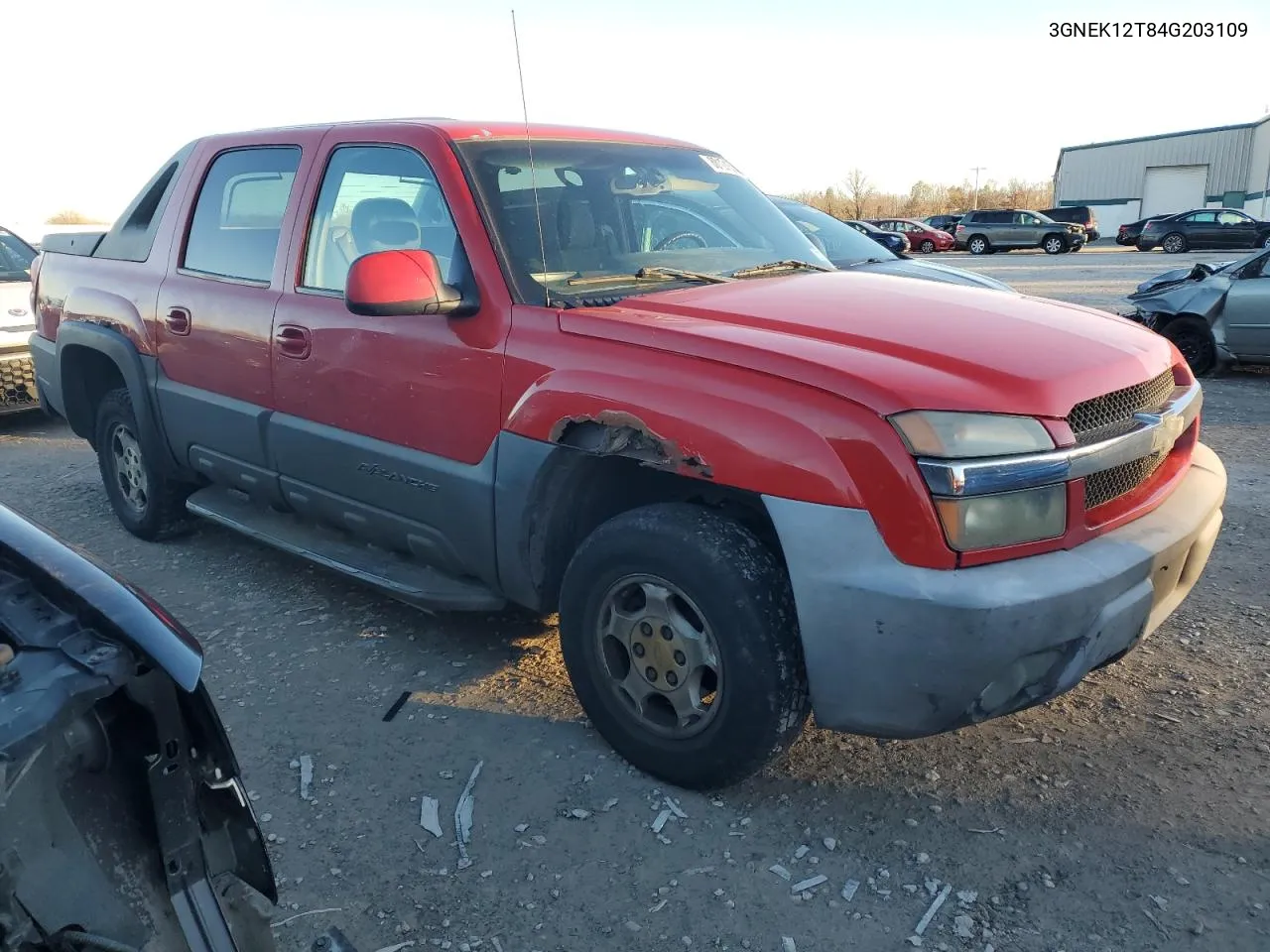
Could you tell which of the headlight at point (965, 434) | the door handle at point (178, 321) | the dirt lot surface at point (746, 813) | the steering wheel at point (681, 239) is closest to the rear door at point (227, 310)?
the door handle at point (178, 321)

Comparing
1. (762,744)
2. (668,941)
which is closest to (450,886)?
(668,941)

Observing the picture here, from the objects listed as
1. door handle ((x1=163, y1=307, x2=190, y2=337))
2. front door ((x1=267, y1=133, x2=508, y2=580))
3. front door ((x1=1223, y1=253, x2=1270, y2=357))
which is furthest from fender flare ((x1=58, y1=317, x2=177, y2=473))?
front door ((x1=1223, y1=253, x2=1270, y2=357))

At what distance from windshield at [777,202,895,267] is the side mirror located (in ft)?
14.9

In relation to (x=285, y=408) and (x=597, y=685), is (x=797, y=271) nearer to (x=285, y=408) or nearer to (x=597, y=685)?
(x=597, y=685)

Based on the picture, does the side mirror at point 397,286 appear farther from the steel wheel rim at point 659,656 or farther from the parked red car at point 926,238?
the parked red car at point 926,238

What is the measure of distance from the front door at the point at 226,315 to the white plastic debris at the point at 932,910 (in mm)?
2982

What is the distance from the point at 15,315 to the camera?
787 centimetres

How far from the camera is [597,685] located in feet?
10.1

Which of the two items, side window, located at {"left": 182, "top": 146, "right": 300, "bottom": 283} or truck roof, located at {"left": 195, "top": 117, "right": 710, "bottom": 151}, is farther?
side window, located at {"left": 182, "top": 146, "right": 300, "bottom": 283}

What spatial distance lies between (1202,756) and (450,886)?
2.27 metres

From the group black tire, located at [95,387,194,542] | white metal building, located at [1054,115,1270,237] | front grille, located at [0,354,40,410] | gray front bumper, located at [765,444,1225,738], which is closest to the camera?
gray front bumper, located at [765,444,1225,738]

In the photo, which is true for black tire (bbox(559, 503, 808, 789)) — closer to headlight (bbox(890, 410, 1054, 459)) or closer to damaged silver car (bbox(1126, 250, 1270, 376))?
headlight (bbox(890, 410, 1054, 459))

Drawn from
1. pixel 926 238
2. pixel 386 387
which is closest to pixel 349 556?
pixel 386 387

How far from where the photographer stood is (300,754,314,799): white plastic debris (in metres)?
3.02
